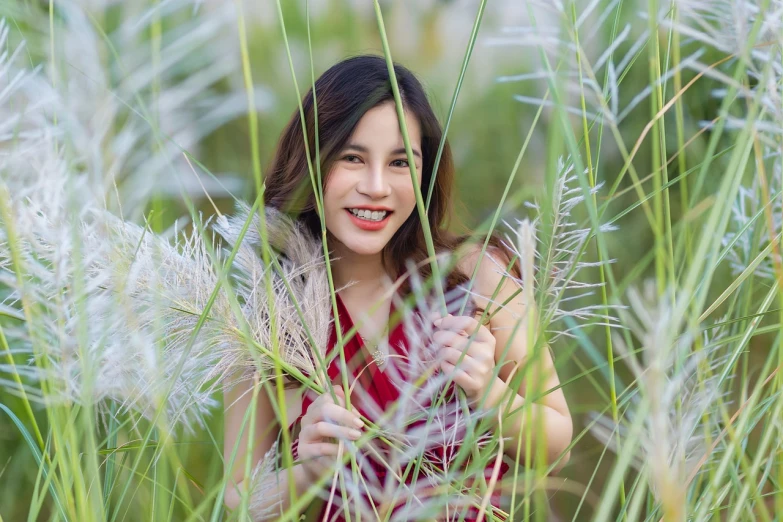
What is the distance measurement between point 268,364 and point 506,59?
81 centimetres

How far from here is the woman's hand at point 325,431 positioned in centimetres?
40

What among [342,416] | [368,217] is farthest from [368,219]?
[342,416]

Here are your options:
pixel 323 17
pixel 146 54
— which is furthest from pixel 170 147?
pixel 323 17

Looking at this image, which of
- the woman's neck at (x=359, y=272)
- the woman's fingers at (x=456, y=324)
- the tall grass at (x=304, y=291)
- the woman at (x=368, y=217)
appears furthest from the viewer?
the woman's neck at (x=359, y=272)

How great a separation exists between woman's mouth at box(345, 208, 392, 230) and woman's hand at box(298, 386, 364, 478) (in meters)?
0.15

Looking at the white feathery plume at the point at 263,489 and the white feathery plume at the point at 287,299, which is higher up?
the white feathery plume at the point at 287,299

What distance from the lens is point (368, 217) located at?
0.59m

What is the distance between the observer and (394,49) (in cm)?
104

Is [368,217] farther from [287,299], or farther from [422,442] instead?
[422,442]

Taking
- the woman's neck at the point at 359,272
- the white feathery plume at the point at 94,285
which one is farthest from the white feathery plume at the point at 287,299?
the woman's neck at the point at 359,272

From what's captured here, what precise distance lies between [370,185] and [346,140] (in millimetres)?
41

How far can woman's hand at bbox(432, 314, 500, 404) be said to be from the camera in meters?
0.41

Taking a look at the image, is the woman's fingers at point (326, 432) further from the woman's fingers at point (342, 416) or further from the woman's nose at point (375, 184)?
the woman's nose at point (375, 184)

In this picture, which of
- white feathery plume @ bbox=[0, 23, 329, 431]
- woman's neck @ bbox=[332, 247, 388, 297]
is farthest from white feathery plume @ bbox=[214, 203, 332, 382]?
woman's neck @ bbox=[332, 247, 388, 297]
